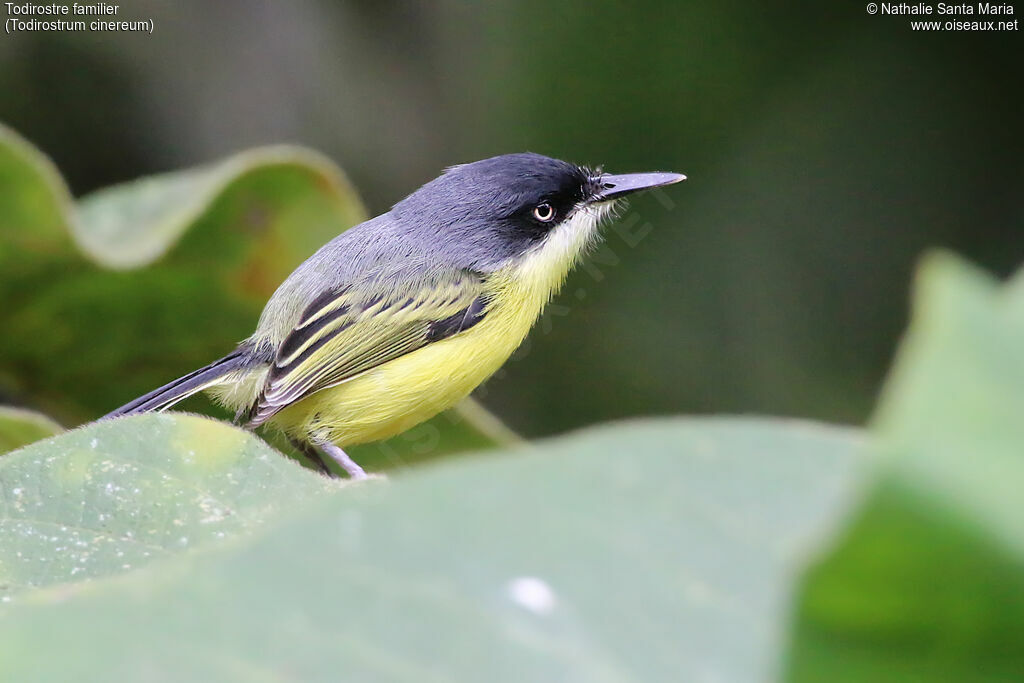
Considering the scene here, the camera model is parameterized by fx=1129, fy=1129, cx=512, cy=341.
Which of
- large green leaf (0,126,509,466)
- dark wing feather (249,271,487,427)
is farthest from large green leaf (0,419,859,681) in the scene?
large green leaf (0,126,509,466)

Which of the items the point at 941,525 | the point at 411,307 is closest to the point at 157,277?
the point at 411,307

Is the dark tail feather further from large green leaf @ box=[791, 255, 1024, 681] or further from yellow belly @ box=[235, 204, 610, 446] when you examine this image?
large green leaf @ box=[791, 255, 1024, 681]

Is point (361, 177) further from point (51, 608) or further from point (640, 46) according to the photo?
point (51, 608)

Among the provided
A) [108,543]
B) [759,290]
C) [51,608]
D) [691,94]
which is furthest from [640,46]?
[51,608]

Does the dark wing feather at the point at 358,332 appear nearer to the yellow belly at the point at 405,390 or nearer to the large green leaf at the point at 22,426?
the yellow belly at the point at 405,390

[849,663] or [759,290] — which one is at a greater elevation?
[849,663]

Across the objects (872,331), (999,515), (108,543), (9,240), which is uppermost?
(999,515)

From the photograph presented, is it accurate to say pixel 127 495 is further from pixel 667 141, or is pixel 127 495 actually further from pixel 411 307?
pixel 667 141

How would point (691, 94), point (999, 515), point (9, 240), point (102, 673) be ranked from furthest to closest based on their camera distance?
point (691, 94)
point (9, 240)
point (102, 673)
point (999, 515)
